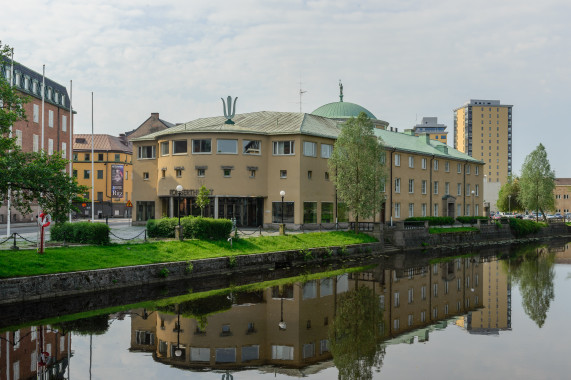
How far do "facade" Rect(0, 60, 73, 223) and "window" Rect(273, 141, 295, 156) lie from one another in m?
25.4

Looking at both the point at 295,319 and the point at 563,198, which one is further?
the point at 563,198

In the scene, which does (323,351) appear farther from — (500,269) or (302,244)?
(500,269)

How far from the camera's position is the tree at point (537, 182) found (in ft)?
256

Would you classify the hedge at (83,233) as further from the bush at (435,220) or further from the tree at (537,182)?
the tree at (537,182)

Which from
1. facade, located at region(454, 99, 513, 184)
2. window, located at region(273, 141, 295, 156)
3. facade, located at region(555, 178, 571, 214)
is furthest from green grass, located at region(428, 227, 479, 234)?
facade, located at region(454, 99, 513, 184)

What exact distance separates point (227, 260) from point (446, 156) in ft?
153

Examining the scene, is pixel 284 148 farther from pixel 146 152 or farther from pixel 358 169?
pixel 146 152

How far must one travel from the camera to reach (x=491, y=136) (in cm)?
18600

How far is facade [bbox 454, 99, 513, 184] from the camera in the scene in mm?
185375

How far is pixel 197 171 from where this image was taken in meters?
47.9

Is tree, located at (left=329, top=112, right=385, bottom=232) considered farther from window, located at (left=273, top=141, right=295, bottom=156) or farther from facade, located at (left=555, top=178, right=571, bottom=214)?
facade, located at (left=555, top=178, right=571, bottom=214)

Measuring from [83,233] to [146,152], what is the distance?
26.2m

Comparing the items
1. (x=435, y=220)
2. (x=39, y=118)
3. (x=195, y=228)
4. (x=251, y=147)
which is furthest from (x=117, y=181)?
(x=195, y=228)

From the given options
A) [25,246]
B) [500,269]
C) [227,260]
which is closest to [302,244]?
[227,260]
